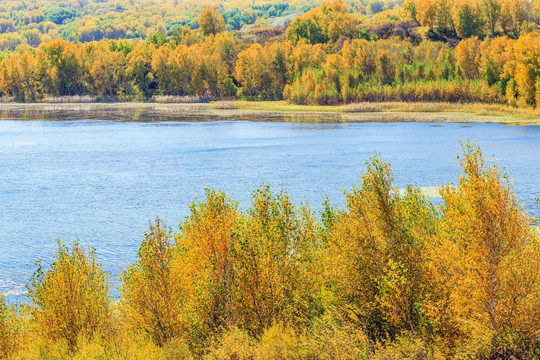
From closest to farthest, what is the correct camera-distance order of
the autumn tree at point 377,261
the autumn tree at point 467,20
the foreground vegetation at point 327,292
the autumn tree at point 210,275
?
the foreground vegetation at point 327,292 → the autumn tree at point 377,261 → the autumn tree at point 210,275 → the autumn tree at point 467,20

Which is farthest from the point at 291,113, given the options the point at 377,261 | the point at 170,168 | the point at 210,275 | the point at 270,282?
the point at 210,275

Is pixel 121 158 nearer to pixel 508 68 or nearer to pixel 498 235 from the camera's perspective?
pixel 498 235

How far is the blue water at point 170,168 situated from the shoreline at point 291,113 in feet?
35.4

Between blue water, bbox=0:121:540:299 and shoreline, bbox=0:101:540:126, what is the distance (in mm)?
10795

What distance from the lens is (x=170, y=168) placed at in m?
78.0

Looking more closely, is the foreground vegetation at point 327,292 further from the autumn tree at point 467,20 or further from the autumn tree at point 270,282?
the autumn tree at point 467,20

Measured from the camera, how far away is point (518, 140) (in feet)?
289

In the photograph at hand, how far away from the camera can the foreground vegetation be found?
2400 centimetres

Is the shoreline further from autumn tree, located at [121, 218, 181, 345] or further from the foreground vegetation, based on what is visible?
autumn tree, located at [121, 218, 181, 345]

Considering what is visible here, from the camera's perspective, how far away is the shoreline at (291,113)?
123562 millimetres

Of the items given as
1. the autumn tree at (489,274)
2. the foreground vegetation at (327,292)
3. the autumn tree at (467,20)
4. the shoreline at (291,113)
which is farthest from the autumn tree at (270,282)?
the autumn tree at (467,20)

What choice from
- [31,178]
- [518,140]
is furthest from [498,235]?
[518,140]

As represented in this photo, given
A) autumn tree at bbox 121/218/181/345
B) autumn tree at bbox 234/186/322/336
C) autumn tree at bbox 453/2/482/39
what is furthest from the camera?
autumn tree at bbox 453/2/482/39

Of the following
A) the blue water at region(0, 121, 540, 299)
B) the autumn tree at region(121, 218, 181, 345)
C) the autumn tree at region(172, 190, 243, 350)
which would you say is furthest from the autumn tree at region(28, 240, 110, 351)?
the blue water at region(0, 121, 540, 299)
